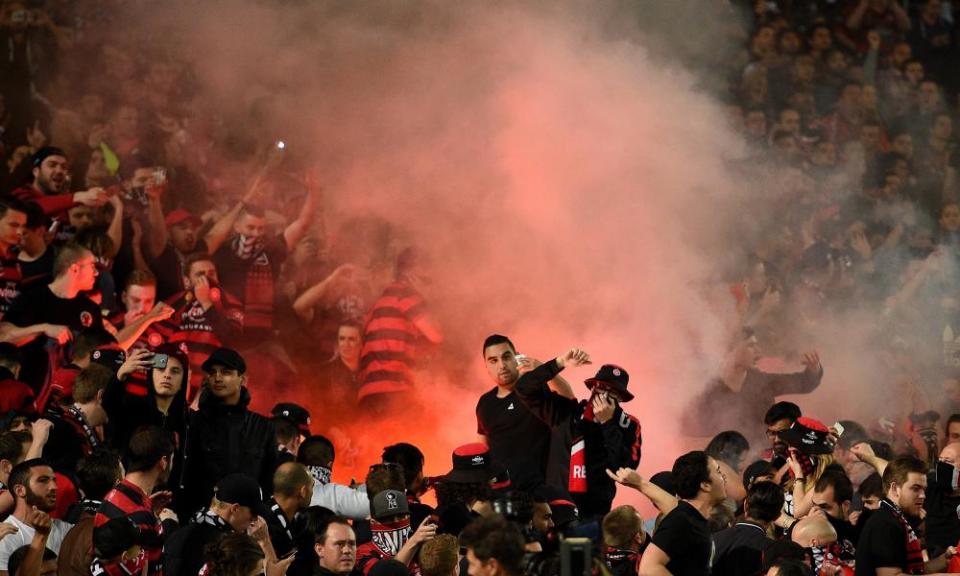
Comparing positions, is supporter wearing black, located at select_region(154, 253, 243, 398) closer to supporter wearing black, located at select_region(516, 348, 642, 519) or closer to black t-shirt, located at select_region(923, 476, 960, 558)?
supporter wearing black, located at select_region(516, 348, 642, 519)

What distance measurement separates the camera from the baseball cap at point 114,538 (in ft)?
14.1

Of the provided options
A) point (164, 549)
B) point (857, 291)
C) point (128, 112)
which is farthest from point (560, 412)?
point (857, 291)

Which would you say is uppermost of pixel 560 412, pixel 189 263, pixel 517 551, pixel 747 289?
pixel 747 289

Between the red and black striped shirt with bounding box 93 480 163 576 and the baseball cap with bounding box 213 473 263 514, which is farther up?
the baseball cap with bounding box 213 473 263 514

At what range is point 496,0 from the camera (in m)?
10.5

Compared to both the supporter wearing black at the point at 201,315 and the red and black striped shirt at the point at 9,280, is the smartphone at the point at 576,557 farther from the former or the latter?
the supporter wearing black at the point at 201,315

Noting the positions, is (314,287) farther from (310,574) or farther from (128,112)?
(310,574)

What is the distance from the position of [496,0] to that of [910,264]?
431 cm

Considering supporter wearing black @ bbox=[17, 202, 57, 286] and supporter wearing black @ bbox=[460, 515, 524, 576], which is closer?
supporter wearing black @ bbox=[460, 515, 524, 576]

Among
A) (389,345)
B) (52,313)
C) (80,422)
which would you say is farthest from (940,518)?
(389,345)

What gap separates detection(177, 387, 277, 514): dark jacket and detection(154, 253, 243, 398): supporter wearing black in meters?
2.88

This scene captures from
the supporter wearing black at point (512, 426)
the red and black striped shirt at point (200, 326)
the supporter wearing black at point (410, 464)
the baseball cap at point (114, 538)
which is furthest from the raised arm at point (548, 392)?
the red and black striped shirt at point (200, 326)

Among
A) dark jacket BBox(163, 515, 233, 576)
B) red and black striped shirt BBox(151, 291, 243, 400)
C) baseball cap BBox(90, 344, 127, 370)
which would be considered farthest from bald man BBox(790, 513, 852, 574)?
red and black striped shirt BBox(151, 291, 243, 400)

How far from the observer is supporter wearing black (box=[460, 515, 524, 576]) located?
3.71 meters
